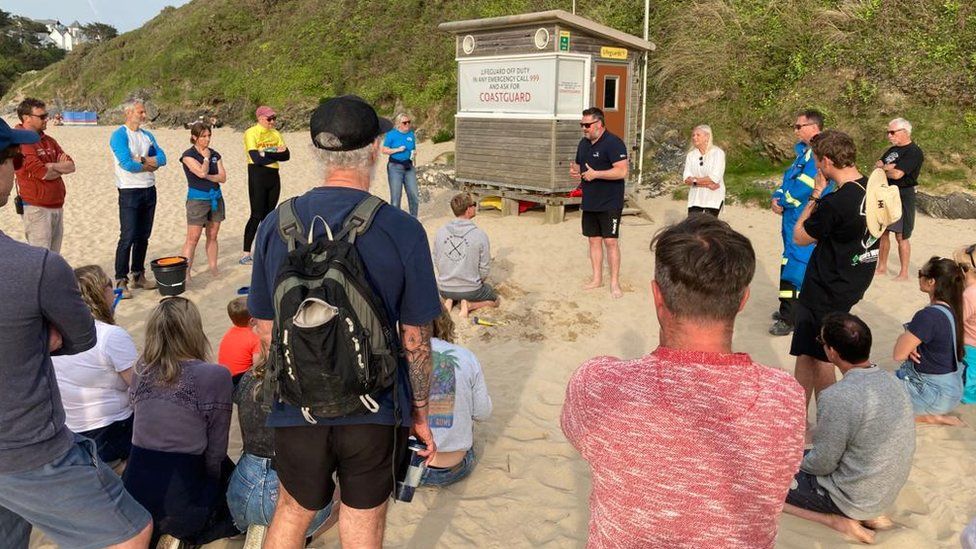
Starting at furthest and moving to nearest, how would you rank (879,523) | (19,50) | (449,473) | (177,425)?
1. (19,50)
2. (449,473)
3. (879,523)
4. (177,425)

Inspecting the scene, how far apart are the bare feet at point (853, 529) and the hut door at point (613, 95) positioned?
8.67m

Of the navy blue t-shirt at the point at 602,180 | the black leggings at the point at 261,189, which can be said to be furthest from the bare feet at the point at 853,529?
the black leggings at the point at 261,189

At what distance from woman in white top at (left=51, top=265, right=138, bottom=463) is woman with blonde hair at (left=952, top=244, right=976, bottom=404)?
483 cm

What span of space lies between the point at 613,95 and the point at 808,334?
8.01 m

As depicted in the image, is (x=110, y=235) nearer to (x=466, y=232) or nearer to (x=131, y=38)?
(x=466, y=232)

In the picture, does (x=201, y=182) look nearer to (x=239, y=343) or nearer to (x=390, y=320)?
(x=239, y=343)

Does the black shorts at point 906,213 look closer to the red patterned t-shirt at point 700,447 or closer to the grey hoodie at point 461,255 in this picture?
the grey hoodie at point 461,255

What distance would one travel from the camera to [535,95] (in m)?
10.4

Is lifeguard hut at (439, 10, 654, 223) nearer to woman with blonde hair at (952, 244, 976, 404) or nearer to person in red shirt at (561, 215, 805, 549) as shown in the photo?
woman with blonde hair at (952, 244, 976, 404)

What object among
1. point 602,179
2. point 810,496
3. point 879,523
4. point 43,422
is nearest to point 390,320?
A: point 43,422

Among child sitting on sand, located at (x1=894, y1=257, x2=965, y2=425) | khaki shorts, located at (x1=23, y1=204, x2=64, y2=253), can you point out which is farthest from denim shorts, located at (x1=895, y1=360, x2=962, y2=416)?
khaki shorts, located at (x1=23, y1=204, x2=64, y2=253)

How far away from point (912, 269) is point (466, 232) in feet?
18.2

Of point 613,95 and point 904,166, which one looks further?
point 613,95

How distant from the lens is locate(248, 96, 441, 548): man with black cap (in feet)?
6.93
